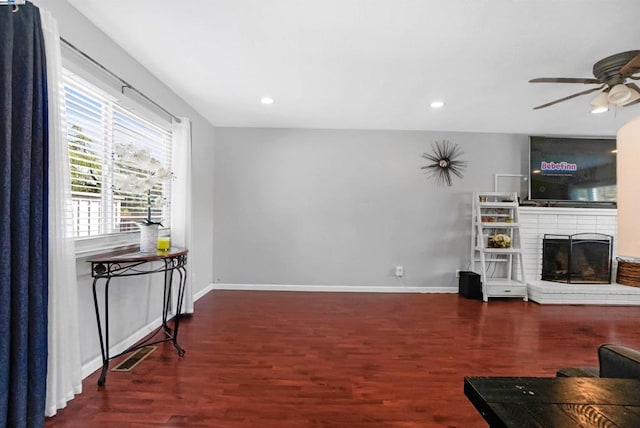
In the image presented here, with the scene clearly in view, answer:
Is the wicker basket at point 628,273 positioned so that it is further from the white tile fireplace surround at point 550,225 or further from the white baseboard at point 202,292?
the white baseboard at point 202,292

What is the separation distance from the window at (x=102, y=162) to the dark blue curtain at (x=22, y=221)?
51 centimetres

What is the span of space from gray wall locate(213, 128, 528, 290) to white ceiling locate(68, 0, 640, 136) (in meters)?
0.93

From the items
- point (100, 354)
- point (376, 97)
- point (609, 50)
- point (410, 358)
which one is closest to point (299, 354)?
point (410, 358)

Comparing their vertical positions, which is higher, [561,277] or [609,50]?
[609,50]

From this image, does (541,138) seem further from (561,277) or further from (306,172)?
(306,172)

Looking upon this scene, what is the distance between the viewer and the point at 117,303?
2529mm

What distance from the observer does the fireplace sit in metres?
4.49

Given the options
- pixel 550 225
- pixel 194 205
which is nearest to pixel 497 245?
pixel 550 225

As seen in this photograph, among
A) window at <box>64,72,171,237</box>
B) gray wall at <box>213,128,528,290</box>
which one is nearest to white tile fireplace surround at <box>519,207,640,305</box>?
gray wall at <box>213,128,528,290</box>

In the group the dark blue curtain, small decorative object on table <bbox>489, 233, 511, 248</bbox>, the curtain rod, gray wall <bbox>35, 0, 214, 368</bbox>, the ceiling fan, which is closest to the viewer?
the dark blue curtain

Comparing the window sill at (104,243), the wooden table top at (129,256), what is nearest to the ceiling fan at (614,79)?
the wooden table top at (129,256)

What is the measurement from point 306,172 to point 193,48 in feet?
8.12

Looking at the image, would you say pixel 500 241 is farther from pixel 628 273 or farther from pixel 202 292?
pixel 202 292

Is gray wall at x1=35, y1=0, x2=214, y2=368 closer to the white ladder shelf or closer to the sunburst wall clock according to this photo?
the sunburst wall clock
